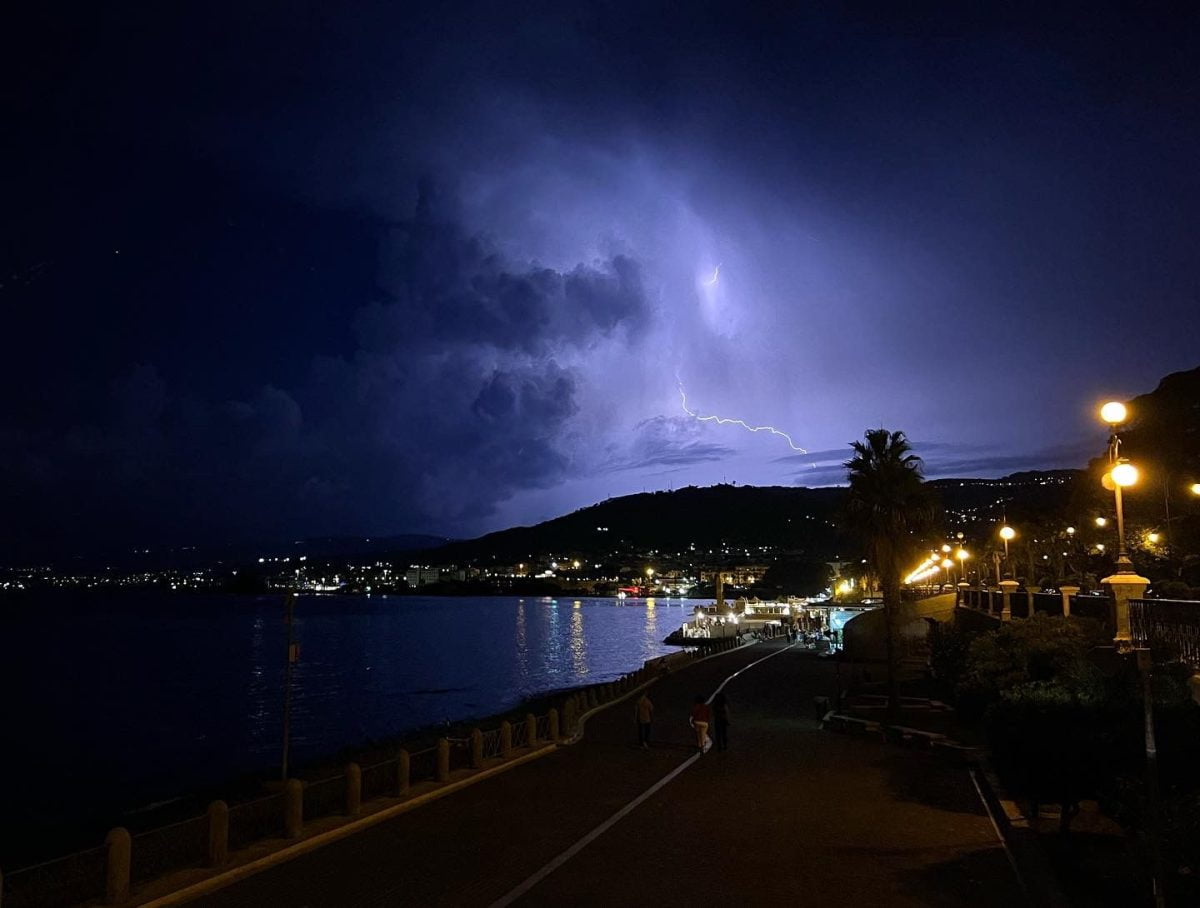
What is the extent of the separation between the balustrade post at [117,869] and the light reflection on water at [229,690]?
25.5 meters

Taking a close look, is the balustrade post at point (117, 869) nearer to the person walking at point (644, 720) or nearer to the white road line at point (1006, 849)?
the white road line at point (1006, 849)

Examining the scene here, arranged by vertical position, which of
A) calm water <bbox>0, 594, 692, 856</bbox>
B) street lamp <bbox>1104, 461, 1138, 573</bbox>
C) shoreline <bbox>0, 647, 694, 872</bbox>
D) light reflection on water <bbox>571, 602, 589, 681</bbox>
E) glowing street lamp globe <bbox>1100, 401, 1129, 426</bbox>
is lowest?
light reflection on water <bbox>571, 602, 589, 681</bbox>

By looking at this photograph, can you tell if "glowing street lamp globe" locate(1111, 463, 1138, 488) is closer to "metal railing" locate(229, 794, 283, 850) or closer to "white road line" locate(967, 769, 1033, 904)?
"white road line" locate(967, 769, 1033, 904)

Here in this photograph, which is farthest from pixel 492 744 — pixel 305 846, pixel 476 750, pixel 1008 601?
pixel 1008 601

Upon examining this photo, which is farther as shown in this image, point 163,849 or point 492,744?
point 492,744

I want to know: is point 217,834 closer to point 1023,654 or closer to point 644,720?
point 644,720

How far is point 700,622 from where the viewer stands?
10806 centimetres

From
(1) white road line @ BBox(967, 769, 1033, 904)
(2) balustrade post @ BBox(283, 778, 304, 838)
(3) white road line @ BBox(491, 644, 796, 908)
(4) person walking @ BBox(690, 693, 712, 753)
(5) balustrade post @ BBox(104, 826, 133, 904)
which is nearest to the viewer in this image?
(5) balustrade post @ BBox(104, 826, 133, 904)

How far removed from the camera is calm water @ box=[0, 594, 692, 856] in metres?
37.1

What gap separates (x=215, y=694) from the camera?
198 ft

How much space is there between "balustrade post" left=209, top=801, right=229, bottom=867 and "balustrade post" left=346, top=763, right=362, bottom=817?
286 cm

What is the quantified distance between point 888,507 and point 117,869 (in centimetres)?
2604

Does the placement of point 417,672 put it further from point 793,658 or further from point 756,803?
point 756,803

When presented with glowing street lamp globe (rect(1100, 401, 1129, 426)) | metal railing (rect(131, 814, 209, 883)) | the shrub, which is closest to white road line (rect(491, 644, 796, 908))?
metal railing (rect(131, 814, 209, 883))
